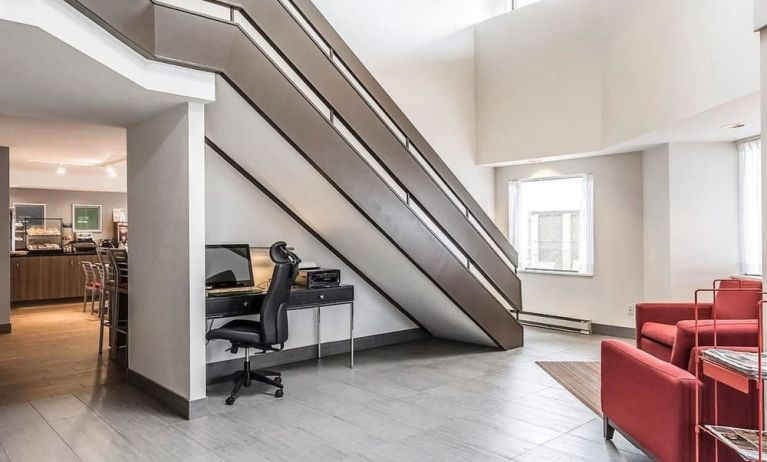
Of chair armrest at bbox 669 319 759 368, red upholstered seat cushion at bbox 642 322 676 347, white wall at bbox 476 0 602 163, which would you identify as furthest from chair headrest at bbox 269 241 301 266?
white wall at bbox 476 0 602 163

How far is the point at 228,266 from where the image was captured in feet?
15.6

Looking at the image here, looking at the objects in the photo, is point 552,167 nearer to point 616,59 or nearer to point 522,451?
point 616,59

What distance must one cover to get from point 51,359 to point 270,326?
9.69 ft

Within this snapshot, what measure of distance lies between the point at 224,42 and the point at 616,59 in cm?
427

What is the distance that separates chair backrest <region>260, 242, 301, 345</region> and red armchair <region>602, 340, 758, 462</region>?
2.48 meters

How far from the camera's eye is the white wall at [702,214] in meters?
5.65

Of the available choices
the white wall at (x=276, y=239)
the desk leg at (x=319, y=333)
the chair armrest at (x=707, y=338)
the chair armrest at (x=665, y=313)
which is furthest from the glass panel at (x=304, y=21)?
the chair armrest at (x=665, y=313)

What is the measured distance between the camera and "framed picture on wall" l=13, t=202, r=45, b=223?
10.5m

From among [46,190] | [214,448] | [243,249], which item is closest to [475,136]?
[243,249]

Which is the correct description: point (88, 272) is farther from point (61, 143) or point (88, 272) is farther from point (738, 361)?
point (738, 361)

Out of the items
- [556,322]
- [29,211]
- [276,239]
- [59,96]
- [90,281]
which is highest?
[59,96]

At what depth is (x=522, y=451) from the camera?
3189 mm

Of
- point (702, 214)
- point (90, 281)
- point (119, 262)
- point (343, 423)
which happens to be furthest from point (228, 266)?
point (90, 281)

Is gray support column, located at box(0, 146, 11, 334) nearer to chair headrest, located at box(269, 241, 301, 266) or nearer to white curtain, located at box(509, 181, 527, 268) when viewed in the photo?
chair headrest, located at box(269, 241, 301, 266)
